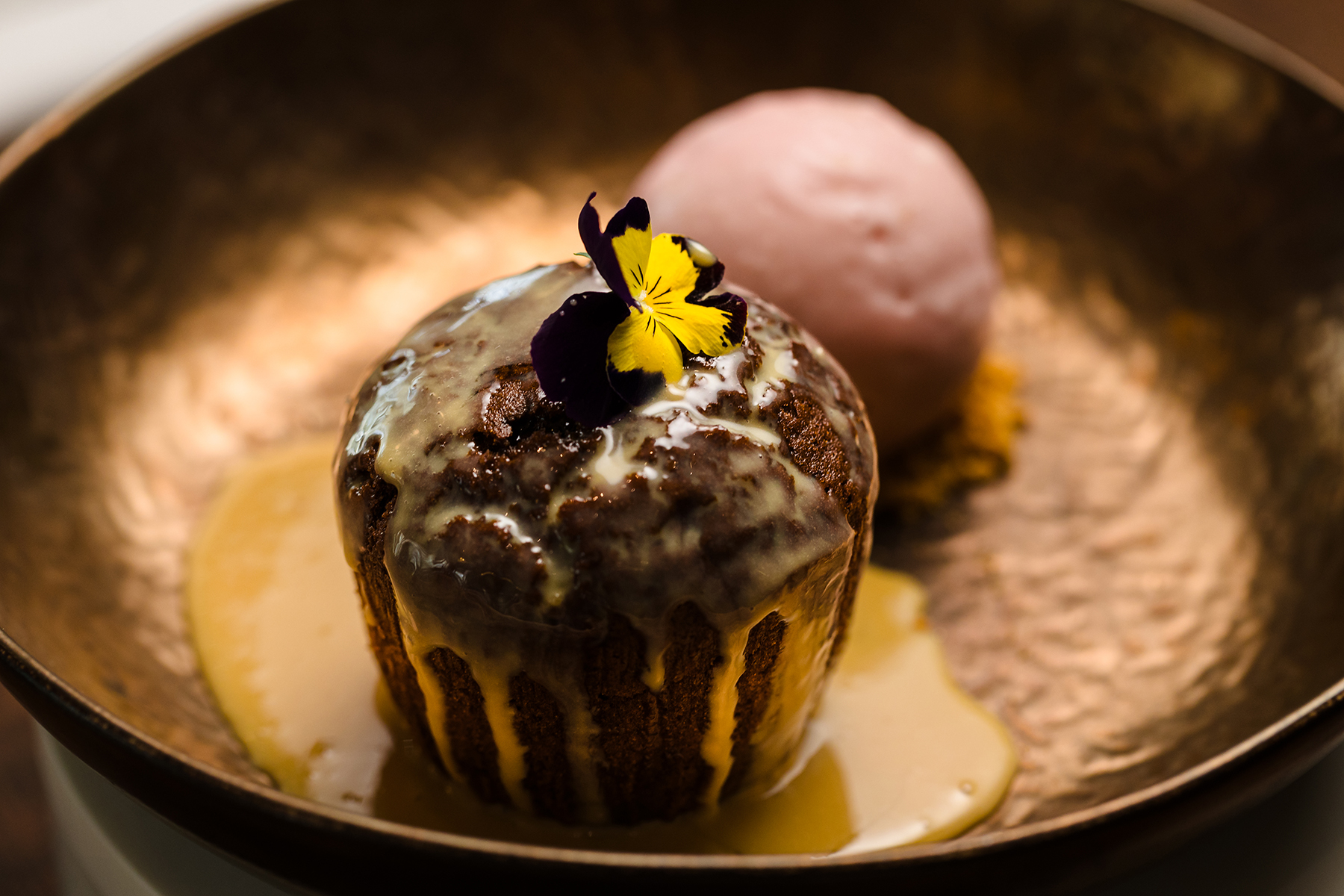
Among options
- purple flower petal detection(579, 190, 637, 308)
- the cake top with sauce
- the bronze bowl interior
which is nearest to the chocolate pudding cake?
the cake top with sauce

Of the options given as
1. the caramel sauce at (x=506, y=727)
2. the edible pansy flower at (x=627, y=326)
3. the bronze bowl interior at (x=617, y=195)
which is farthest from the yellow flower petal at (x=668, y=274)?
the bronze bowl interior at (x=617, y=195)

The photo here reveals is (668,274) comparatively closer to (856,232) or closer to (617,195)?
(856,232)

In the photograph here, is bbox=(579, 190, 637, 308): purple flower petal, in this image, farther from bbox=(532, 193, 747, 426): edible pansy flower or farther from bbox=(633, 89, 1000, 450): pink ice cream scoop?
bbox=(633, 89, 1000, 450): pink ice cream scoop

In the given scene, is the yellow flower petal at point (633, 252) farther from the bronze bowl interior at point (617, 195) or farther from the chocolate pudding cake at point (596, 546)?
the bronze bowl interior at point (617, 195)

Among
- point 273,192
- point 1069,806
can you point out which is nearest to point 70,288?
point 273,192

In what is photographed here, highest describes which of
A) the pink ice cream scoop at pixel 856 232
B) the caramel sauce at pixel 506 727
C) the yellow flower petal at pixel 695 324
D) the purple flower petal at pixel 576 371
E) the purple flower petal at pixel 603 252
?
the pink ice cream scoop at pixel 856 232

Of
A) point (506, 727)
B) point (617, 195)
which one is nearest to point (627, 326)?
point (506, 727)
